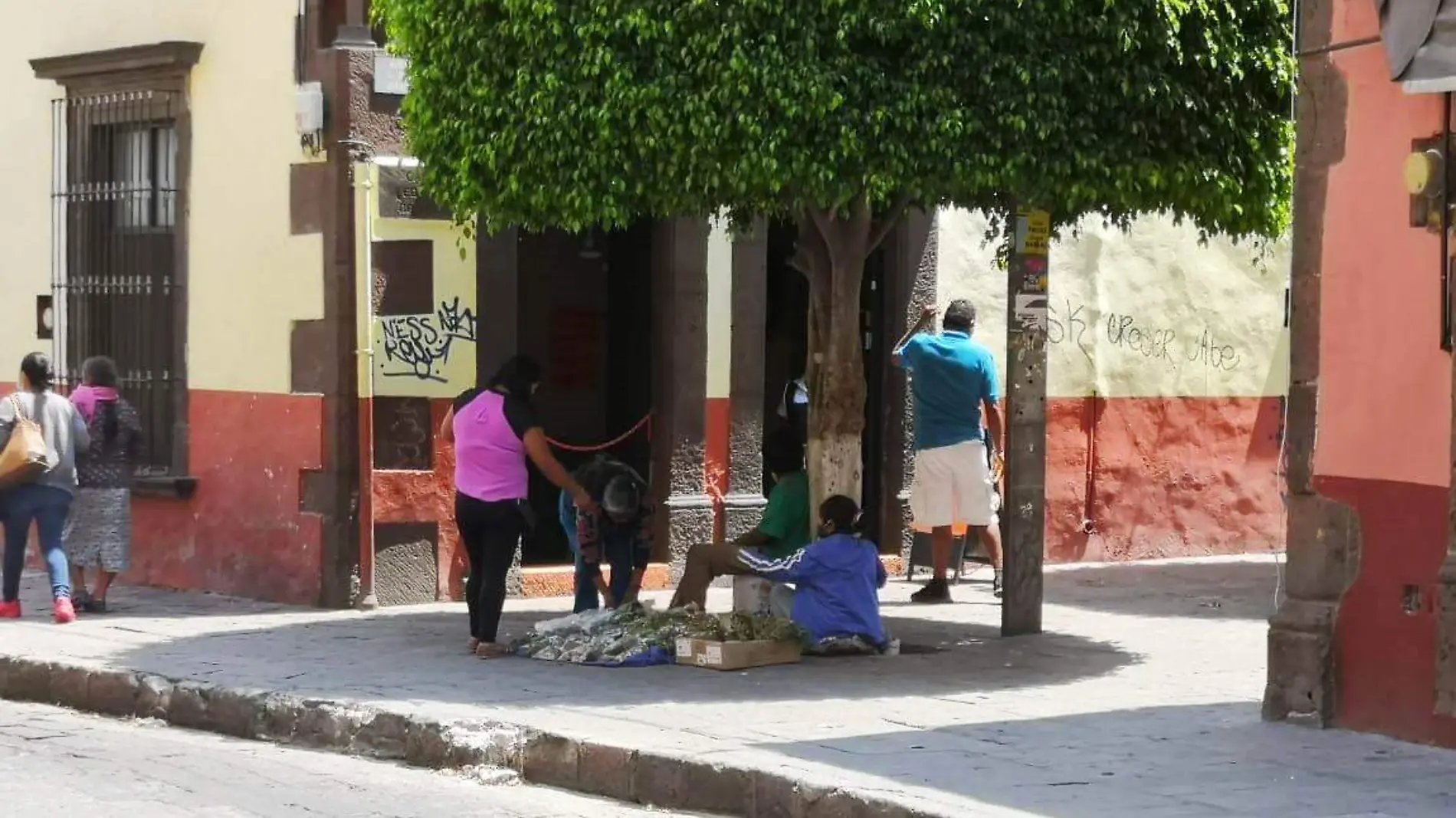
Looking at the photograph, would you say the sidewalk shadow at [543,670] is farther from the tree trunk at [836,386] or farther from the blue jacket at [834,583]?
the tree trunk at [836,386]

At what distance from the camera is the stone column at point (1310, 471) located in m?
9.16

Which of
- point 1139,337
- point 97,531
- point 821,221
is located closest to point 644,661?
point 821,221

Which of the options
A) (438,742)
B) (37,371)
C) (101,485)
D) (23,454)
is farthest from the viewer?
(101,485)

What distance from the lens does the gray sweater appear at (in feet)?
42.7

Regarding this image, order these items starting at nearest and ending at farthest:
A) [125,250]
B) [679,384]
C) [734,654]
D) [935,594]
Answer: [734,654]
[935,594]
[679,384]
[125,250]

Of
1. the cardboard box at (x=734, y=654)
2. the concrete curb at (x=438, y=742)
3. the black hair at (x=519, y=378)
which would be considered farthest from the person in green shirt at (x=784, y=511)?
the concrete curb at (x=438, y=742)

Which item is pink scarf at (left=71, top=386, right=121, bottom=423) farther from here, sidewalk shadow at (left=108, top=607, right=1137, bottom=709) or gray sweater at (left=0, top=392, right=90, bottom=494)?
sidewalk shadow at (left=108, top=607, right=1137, bottom=709)

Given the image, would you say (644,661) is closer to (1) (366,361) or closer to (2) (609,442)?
(1) (366,361)

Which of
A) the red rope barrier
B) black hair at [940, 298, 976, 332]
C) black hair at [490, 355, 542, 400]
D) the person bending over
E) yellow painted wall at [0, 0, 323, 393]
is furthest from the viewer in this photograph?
the red rope barrier

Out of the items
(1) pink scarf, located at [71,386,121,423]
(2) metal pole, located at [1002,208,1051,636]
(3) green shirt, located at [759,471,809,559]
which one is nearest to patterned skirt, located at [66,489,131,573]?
(1) pink scarf, located at [71,386,121,423]

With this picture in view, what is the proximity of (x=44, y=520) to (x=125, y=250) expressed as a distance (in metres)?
2.69

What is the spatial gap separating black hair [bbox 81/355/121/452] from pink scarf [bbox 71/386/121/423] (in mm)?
18

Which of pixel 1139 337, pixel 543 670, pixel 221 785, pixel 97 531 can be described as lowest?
pixel 221 785

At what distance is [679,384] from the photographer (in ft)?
48.1
